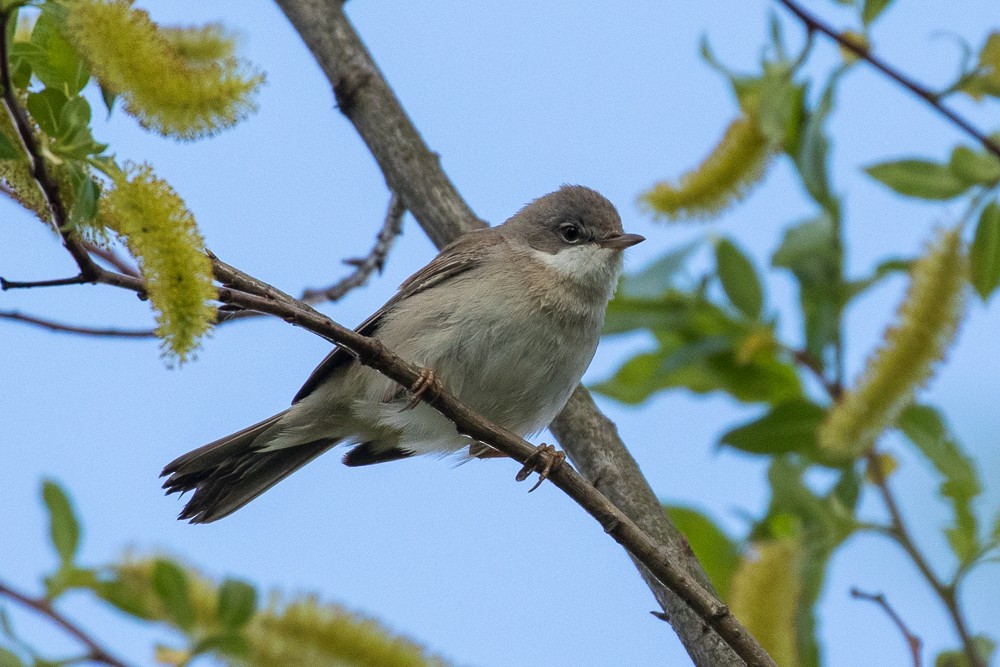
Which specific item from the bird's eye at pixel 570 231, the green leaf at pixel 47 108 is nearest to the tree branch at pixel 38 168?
the green leaf at pixel 47 108

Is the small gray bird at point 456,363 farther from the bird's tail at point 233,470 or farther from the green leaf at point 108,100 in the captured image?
the green leaf at point 108,100

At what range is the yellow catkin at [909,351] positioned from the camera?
3.85m

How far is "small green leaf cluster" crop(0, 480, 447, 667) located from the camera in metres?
2.35

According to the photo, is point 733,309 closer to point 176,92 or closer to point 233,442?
point 233,442

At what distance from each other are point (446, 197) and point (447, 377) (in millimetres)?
894

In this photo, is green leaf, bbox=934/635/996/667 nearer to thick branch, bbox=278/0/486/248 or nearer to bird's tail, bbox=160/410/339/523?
thick branch, bbox=278/0/486/248

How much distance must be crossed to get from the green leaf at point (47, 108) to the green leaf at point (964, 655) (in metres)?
3.22

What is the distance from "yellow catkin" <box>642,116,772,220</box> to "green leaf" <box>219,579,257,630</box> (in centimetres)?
287

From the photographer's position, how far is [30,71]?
3059 mm

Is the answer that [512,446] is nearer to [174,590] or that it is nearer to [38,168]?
[174,590]

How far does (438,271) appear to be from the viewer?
5582 millimetres

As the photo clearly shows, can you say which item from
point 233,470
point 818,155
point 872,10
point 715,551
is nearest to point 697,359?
point 715,551

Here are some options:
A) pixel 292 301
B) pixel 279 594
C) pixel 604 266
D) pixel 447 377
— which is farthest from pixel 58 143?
pixel 604 266

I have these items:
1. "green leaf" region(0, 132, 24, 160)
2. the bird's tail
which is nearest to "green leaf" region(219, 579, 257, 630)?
"green leaf" region(0, 132, 24, 160)
